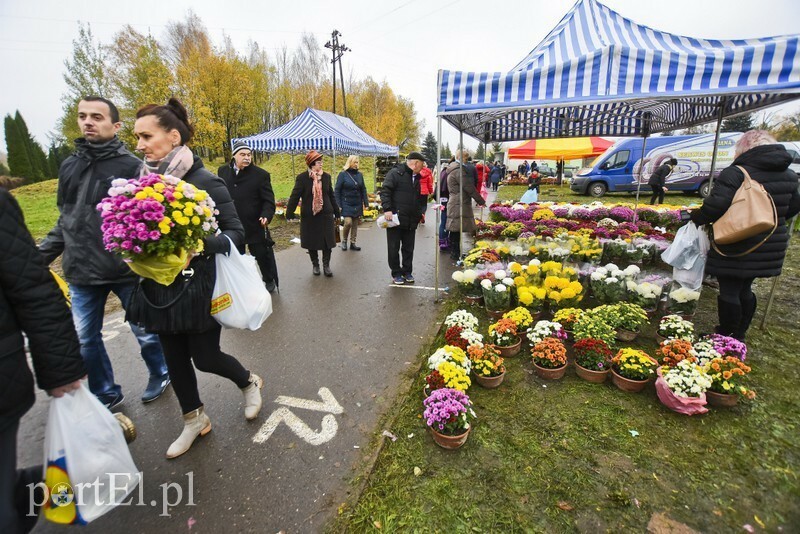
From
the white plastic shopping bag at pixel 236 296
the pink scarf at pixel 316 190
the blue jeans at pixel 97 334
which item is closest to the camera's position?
the white plastic shopping bag at pixel 236 296

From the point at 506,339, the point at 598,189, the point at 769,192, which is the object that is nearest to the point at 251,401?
the point at 506,339

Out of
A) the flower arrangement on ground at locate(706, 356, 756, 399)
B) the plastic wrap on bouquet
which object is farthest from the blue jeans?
the flower arrangement on ground at locate(706, 356, 756, 399)

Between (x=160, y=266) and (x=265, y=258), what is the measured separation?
3.42 m

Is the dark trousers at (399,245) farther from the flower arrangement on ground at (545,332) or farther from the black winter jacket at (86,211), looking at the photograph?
the black winter jacket at (86,211)

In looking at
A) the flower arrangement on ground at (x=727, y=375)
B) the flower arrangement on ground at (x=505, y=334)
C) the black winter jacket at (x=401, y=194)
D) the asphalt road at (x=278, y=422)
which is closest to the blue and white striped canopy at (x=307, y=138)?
the black winter jacket at (x=401, y=194)

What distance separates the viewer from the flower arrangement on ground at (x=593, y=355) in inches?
118

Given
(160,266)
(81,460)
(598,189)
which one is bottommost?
(81,460)

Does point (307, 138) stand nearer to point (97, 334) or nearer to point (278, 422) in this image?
point (97, 334)

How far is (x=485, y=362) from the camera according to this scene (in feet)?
9.71

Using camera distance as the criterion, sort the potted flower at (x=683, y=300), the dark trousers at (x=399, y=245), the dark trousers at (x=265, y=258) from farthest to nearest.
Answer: the dark trousers at (x=399, y=245) < the dark trousers at (x=265, y=258) < the potted flower at (x=683, y=300)

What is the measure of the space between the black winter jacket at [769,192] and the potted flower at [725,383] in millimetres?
875

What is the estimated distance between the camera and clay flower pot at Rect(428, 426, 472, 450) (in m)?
2.32

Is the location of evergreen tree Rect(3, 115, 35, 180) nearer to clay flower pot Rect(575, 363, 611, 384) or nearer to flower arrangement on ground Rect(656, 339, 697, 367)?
clay flower pot Rect(575, 363, 611, 384)

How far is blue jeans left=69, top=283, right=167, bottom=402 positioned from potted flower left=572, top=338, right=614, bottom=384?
338cm
